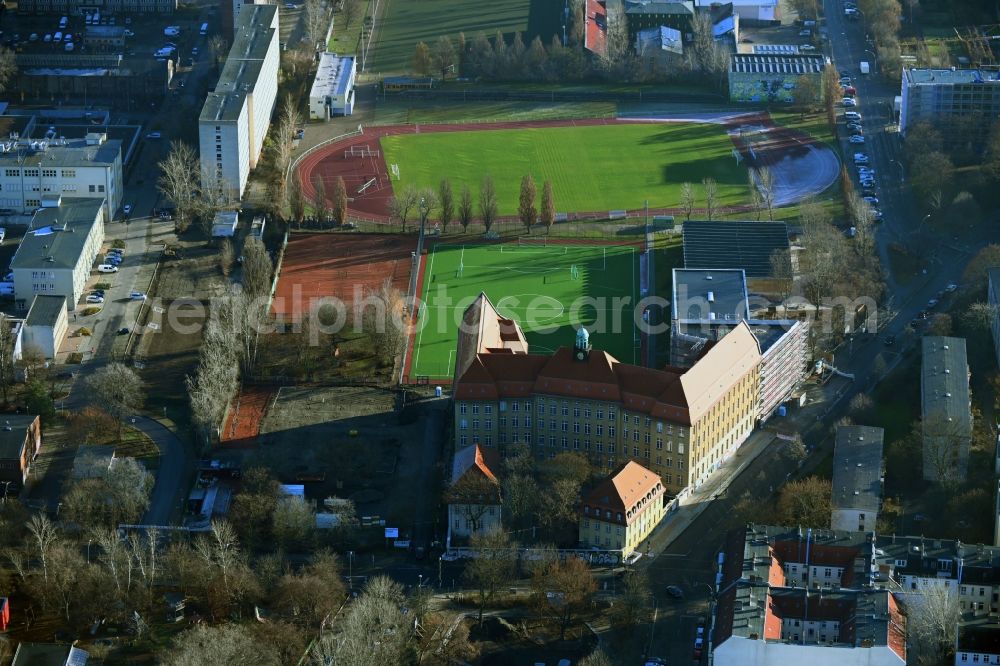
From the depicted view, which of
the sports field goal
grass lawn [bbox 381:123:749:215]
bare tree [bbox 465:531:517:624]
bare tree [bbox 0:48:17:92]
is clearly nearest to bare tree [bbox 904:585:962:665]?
bare tree [bbox 465:531:517:624]

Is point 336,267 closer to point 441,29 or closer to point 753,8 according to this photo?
point 441,29

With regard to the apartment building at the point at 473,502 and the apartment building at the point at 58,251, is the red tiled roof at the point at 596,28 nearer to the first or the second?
the apartment building at the point at 58,251

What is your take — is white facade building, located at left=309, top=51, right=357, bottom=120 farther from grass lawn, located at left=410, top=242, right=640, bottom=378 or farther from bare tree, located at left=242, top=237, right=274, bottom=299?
bare tree, located at left=242, top=237, right=274, bottom=299

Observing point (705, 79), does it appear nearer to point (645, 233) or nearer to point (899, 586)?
point (645, 233)

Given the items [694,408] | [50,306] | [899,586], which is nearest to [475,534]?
[694,408]

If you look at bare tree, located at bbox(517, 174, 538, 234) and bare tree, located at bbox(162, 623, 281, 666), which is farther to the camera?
bare tree, located at bbox(517, 174, 538, 234)

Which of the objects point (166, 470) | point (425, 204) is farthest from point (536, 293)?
point (166, 470)

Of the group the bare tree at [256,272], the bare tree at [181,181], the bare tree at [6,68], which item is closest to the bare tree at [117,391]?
the bare tree at [256,272]
